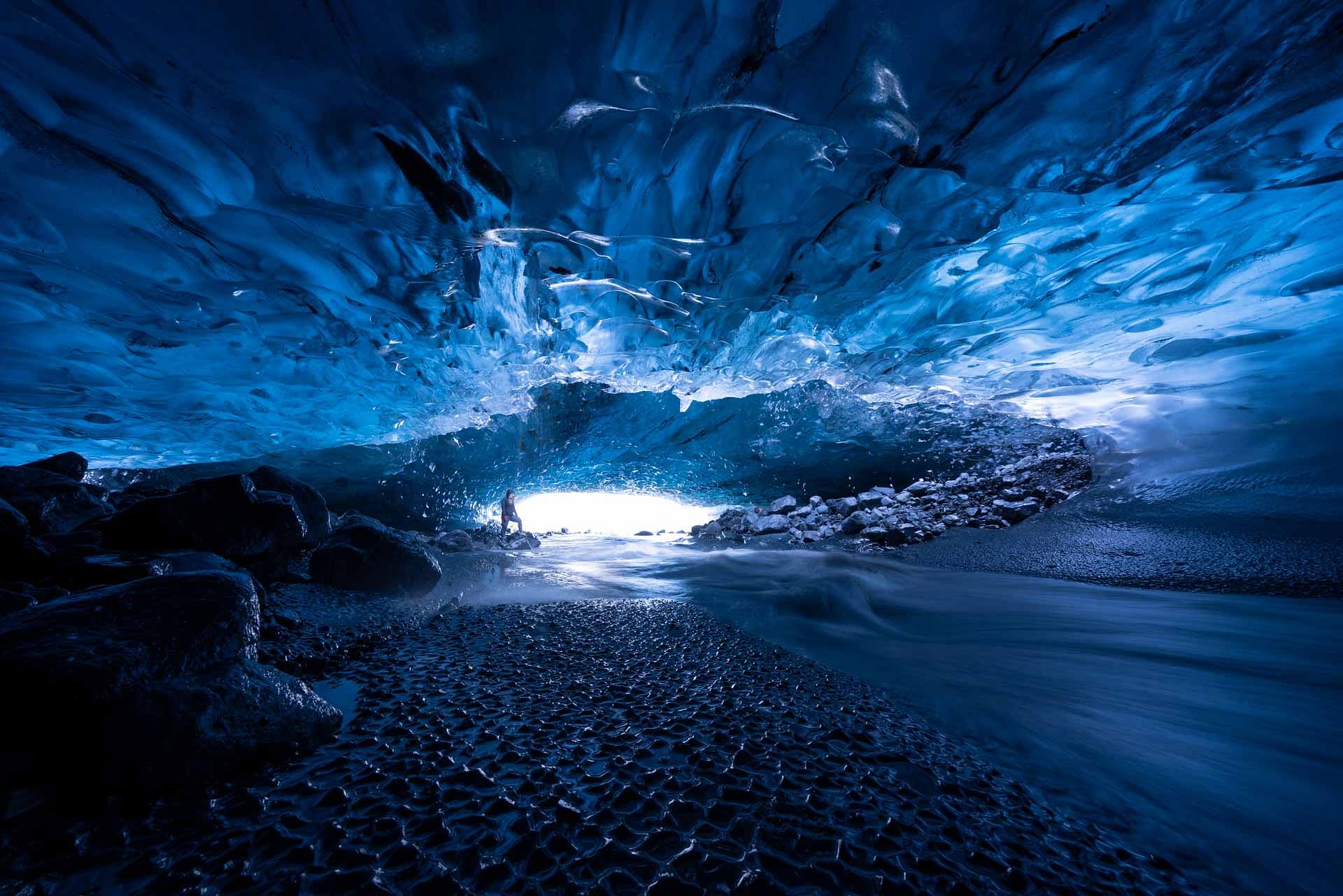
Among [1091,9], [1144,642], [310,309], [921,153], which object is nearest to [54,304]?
[310,309]

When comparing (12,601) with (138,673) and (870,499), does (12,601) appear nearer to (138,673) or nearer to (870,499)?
(138,673)

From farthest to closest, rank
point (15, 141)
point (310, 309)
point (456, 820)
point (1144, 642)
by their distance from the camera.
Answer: point (310, 309) → point (15, 141) → point (1144, 642) → point (456, 820)

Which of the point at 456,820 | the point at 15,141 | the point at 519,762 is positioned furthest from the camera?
the point at 15,141

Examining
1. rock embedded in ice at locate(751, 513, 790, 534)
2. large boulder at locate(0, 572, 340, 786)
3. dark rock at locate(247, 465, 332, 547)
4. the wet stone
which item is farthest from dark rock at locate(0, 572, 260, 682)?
rock embedded in ice at locate(751, 513, 790, 534)

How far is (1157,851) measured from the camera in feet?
3.16

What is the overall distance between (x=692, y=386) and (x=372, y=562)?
5.64 metres

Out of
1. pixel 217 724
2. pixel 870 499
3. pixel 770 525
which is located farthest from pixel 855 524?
pixel 217 724

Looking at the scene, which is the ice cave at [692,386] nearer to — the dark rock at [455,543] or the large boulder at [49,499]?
the large boulder at [49,499]

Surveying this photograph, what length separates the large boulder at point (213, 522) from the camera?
257 centimetres

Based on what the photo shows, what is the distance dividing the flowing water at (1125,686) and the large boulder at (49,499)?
10.0 ft

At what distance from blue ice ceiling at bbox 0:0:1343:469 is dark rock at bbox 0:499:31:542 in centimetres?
260

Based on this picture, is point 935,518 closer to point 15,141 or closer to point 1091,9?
point 1091,9

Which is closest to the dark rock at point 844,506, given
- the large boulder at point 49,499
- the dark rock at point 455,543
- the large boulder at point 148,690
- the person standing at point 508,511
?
the dark rock at point 455,543

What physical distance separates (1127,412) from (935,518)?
364 cm
